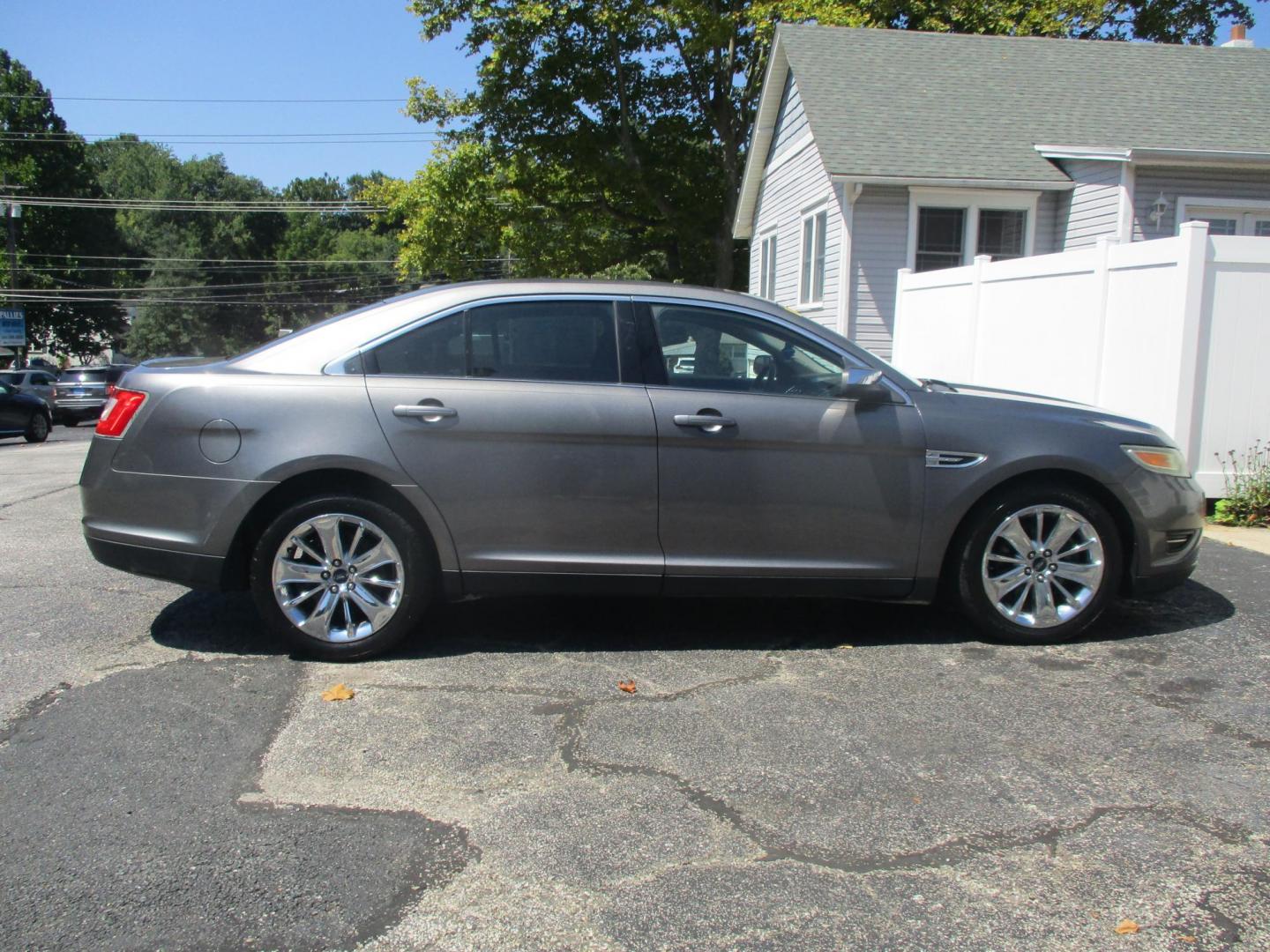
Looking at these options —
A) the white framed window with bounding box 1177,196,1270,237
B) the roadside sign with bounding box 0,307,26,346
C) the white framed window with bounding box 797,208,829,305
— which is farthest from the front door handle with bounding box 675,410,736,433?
the roadside sign with bounding box 0,307,26,346

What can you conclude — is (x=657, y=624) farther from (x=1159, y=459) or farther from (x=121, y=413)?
(x=121, y=413)

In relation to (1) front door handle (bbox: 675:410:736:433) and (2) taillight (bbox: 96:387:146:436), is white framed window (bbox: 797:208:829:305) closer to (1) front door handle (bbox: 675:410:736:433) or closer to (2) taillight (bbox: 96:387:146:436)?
(1) front door handle (bbox: 675:410:736:433)

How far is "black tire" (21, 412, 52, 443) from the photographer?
69.5ft

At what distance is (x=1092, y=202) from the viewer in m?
14.2

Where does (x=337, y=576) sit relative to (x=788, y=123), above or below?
below

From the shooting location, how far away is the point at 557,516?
4527mm

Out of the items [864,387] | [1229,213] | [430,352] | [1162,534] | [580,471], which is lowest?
[1162,534]

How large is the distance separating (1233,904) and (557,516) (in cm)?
281

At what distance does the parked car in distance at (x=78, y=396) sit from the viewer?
2761 centimetres

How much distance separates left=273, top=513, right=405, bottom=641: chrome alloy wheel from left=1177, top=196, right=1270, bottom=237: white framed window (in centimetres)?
1318

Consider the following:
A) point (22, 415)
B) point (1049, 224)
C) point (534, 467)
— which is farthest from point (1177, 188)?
point (22, 415)

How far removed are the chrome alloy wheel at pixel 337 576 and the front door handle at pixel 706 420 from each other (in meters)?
1.37

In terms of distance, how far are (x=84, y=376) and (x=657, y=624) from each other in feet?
91.6

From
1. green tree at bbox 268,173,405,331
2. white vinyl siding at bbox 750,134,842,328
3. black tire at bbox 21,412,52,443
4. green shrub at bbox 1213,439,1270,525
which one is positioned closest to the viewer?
green shrub at bbox 1213,439,1270,525
